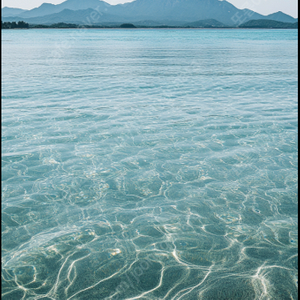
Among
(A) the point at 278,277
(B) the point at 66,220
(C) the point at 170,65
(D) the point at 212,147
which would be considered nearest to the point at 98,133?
(D) the point at 212,147

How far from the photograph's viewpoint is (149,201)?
6898 millimetres

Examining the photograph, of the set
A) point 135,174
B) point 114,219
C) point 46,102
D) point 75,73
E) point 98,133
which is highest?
point 75,73

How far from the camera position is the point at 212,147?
988 centimetres

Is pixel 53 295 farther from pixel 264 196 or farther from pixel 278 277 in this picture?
pixel 264 196

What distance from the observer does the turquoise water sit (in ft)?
15.5

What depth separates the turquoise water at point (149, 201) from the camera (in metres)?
4.73

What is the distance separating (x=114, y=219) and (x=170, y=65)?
26.5m

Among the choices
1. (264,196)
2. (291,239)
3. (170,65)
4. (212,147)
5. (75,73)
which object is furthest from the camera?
(170,65)

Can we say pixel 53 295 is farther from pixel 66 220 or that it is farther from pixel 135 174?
pixel 135 174

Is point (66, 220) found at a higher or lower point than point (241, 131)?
lower

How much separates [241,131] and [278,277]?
7.32 meters

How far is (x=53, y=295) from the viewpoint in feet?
14.4

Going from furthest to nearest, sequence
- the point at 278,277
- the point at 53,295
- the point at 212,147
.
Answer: the point at 212,147 < the point at 278,277 < the point at 53,295

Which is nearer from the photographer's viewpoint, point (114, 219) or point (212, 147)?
point (114, 219)
